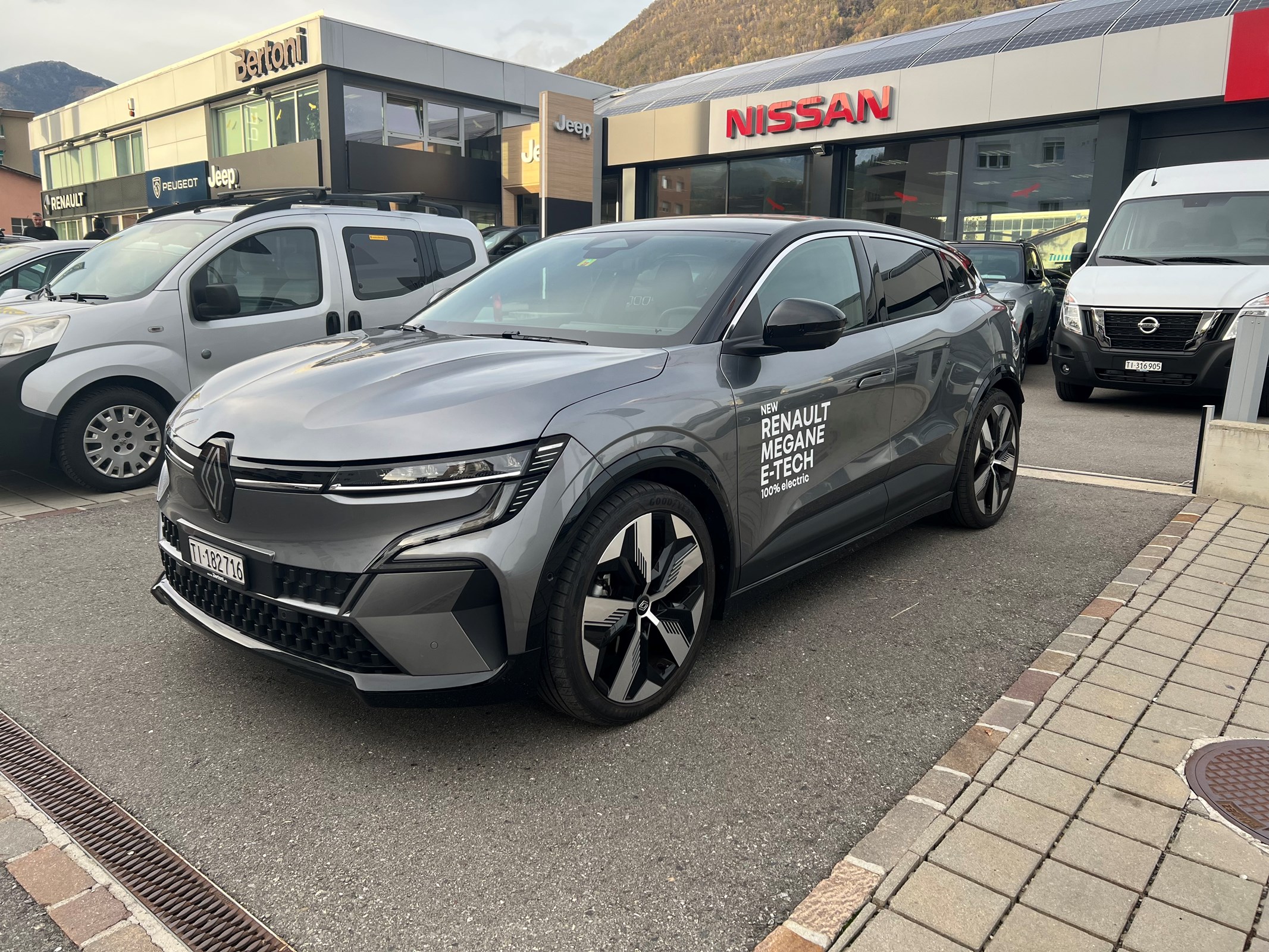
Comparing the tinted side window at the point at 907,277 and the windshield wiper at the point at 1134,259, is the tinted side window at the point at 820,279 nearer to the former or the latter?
the tinted side window at the point at 907,277

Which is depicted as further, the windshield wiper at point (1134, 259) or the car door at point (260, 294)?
the windshield wiper at point (1134, 259)

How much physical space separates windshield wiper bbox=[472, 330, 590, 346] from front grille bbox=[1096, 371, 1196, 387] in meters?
7.80

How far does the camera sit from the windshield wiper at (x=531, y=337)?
11.3ft

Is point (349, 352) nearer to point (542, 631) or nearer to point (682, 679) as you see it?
point (542, 631)

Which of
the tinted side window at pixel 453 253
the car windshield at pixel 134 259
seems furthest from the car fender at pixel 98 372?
the tinted side window at pixel 453 253

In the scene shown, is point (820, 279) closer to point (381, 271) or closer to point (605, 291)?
point (605, 291)

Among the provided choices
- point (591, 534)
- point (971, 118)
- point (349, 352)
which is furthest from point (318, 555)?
point (971, 118)

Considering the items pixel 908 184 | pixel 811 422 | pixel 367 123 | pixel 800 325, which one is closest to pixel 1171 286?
pixel 811 422

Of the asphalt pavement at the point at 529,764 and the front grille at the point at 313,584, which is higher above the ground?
the front grille at the point at 313,584

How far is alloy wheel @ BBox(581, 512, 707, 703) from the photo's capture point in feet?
9.33

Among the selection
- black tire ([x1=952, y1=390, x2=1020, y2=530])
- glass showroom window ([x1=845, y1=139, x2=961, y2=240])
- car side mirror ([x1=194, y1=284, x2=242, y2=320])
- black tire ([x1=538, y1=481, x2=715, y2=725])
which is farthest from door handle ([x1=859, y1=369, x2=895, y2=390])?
glass showroom window ([x1=845, y1=139, x2=961, y2=240])

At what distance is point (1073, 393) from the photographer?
10.3m

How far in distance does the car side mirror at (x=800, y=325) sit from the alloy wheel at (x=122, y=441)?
15.6ft

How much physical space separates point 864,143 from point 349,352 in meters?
18.8
